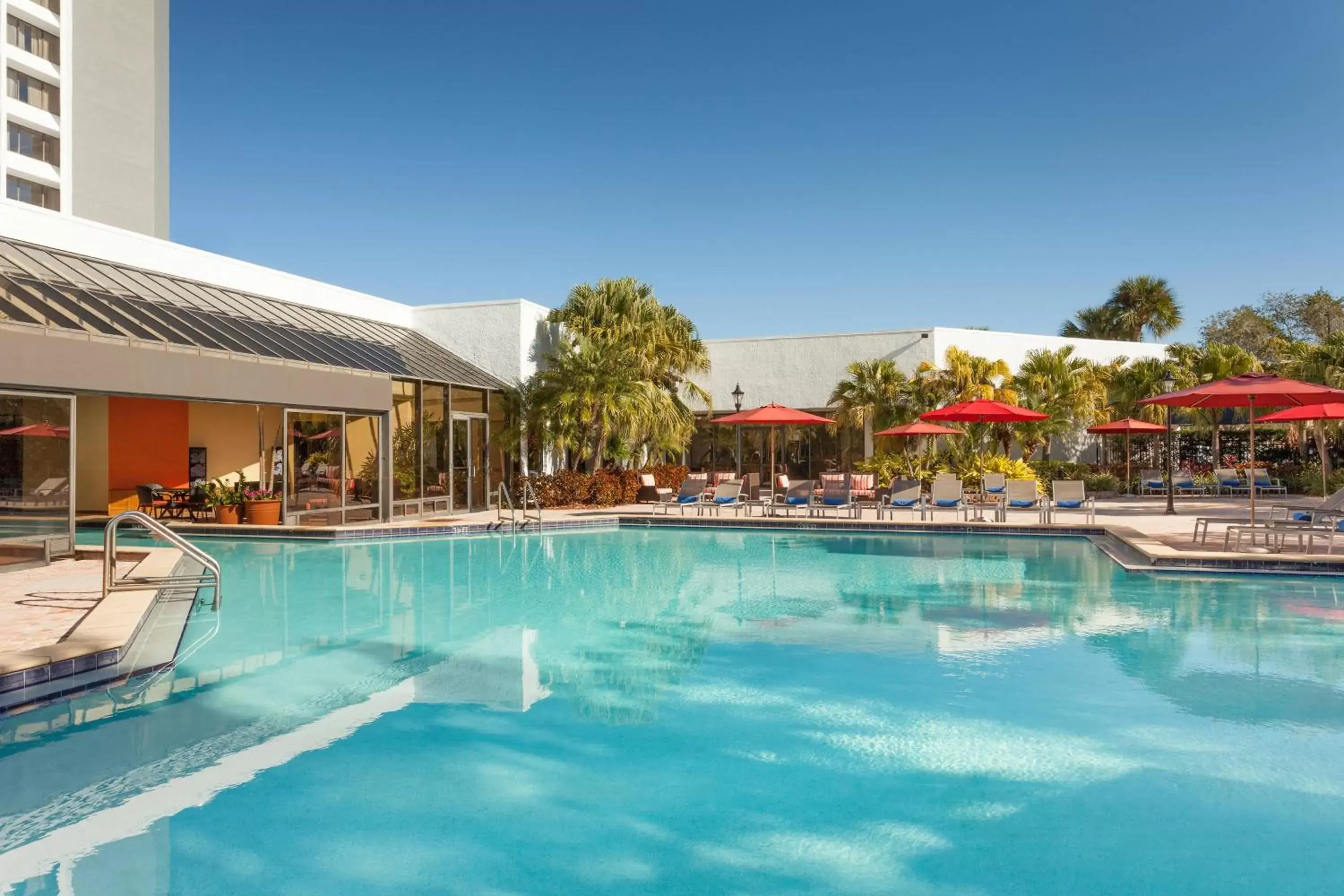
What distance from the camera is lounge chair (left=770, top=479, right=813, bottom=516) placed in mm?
18344

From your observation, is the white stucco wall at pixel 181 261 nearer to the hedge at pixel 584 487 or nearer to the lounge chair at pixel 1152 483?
the hedge at pixel 584 487

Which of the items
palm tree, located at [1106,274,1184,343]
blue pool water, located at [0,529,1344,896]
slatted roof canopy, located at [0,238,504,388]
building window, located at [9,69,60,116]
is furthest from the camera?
building window, located at [9,69,60,116]

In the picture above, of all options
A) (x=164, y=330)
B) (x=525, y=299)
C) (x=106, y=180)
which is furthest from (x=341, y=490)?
(x=106, y=180)

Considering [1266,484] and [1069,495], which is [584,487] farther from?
[1266,484]

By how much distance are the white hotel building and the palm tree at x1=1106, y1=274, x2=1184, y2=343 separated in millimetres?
9115

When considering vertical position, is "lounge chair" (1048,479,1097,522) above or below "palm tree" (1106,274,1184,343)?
below

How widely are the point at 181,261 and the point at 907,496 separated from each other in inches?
594

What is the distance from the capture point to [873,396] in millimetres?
23125

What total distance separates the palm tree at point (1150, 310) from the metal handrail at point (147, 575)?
35583mm

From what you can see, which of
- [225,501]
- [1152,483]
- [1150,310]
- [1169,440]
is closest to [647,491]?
[225,501]

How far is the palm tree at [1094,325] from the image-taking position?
3609cm

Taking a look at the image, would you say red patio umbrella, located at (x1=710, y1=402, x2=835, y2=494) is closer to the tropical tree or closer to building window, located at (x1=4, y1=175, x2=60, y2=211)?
the tropical tree

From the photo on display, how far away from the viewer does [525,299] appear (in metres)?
21.7

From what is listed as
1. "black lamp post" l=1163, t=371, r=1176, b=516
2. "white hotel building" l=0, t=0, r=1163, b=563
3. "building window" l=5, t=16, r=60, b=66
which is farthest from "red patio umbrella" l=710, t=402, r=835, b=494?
"building window" l=5, t=16, r=60, b=66
